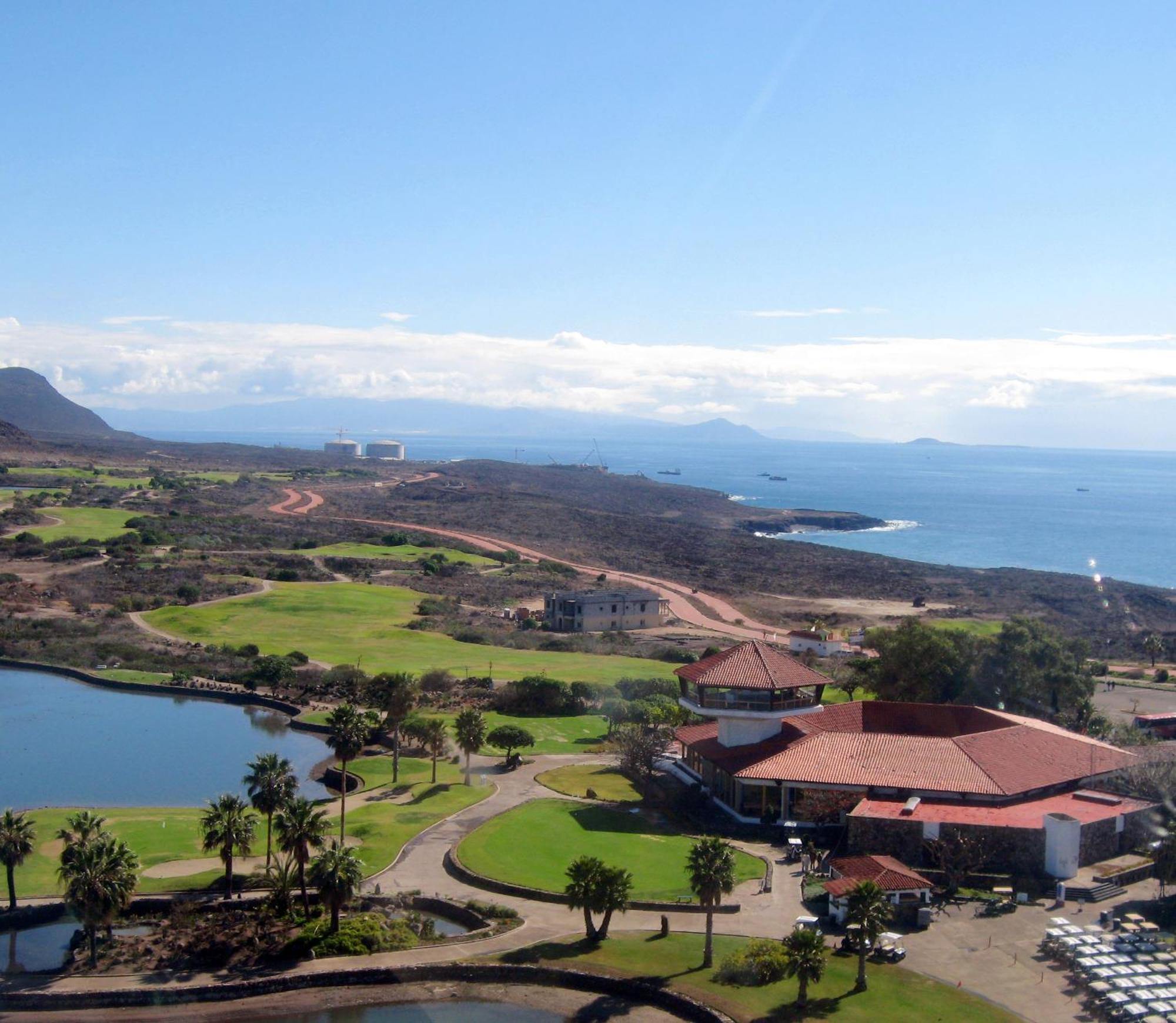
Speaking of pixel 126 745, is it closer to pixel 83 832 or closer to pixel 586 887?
pixel 83 832

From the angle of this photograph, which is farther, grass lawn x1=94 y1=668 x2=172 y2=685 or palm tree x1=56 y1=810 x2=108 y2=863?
grass lawn x1=94 y1=668 x2=172 y2=685

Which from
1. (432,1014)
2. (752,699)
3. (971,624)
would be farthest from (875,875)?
(971,624)

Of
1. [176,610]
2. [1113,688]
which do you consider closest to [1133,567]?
[1113,688]

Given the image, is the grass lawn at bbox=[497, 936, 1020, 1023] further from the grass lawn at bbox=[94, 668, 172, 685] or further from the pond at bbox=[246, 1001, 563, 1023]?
the grass lawn at bbox=[94, 668, 172, 685]

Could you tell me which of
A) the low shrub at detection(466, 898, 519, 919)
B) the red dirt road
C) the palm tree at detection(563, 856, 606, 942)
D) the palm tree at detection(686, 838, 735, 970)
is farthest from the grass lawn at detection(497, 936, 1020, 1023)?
the red dirt road

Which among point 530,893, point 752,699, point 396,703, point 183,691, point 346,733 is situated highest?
point 752,699

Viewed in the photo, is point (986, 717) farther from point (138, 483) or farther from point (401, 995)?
point (138, 483)
